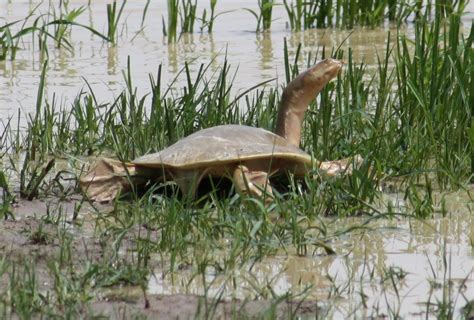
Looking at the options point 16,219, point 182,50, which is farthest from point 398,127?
point 182,50

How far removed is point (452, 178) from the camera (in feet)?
17.6

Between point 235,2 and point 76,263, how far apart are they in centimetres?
896

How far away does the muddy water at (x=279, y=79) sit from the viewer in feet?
13.1

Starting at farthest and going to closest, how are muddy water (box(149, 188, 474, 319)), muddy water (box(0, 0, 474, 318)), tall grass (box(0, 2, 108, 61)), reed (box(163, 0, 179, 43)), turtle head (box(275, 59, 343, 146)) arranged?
reed (box(163, 0, 179, 43)) → tall grass (box(0, 2, 108, 61)) → turtle head (box(275, 59, 343, 146)) → muddy water (box(0, 0, 474, 318)) → muddy water (box(149, 188, 474, 319))

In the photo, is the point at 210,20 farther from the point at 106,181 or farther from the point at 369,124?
the point at 106,181

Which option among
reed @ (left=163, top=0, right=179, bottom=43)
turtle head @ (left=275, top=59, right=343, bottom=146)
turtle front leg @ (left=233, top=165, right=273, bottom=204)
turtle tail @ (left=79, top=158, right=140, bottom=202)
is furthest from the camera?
reed @ (left=163, top=0, right=179, bottom=43)

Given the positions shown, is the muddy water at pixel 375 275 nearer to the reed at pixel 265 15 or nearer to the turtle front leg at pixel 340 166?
the turtle front leg at pixel 340 166

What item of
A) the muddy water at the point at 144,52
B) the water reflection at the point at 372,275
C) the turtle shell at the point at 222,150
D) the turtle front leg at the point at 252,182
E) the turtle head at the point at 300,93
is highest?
the turtle head at the point at 300,93

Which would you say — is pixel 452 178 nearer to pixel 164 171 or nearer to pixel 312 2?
pixel 164 171

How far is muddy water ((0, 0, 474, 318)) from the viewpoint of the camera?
3.99 metres

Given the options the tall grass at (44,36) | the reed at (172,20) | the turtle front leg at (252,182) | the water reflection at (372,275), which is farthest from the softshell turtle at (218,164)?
the reed at (172,20)

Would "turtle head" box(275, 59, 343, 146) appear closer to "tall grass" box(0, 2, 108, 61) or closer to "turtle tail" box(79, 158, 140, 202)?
"turtle tail" box(79, 158, 140, 202)

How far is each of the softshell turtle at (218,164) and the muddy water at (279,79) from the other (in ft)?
1.48

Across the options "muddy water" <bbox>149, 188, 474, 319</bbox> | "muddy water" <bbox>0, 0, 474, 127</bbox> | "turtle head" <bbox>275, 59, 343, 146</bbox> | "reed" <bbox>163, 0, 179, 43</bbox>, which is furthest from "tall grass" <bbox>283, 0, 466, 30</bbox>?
"muddy water" <bbox>149, 188, 474, 319</bbox>
